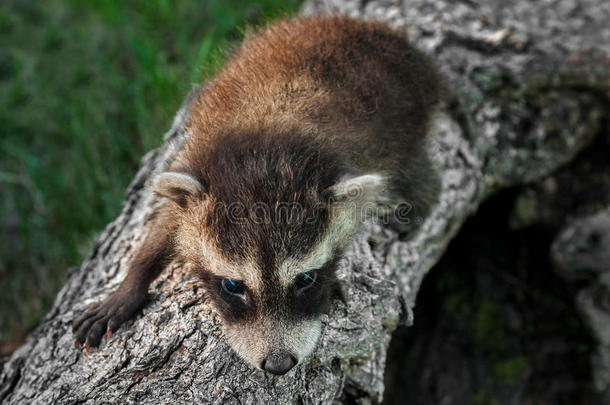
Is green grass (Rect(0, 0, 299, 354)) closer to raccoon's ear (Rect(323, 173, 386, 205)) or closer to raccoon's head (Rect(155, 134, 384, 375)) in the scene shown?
raccoon's head (Rect(155, 134, 384, 375))

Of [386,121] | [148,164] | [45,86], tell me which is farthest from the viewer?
[45,86]

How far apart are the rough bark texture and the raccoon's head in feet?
0.80

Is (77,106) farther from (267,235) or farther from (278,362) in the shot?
(278,362)

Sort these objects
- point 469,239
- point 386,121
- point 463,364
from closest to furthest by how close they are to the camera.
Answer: point 386,121, point 463,364, point 469,239

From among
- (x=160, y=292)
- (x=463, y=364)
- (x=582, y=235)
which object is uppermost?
(x=160, y=292)

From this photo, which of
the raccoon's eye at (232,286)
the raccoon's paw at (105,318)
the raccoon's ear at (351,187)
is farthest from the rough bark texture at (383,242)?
the raccoon's ear at (351,187)

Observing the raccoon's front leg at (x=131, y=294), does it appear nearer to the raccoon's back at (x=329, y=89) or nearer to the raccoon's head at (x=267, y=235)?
the raccoon's head at (x=267, y=235)

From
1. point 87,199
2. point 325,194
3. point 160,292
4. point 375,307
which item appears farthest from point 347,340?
point 87,199

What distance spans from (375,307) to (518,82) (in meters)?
2.44

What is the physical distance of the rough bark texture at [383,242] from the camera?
2.84m

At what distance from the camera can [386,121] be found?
12.1 feet

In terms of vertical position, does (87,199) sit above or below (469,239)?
above

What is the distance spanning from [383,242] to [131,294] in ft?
5.11

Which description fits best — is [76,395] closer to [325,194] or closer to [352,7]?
[325,194]
